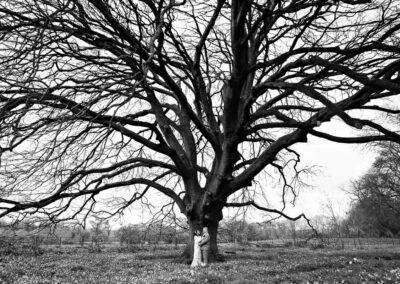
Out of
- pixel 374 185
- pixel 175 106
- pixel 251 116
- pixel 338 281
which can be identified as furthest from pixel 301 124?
pixel 374 185

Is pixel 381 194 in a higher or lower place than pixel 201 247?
higher

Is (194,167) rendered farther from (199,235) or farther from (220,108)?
(220,108)

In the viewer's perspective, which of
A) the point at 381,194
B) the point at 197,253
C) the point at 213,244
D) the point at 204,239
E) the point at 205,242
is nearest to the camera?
the point at 197,253

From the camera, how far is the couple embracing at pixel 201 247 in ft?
35.1

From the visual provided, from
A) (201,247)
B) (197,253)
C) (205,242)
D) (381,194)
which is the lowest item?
(197,253)

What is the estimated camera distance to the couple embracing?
35.1ft

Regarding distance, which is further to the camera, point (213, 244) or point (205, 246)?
point (213, 244)

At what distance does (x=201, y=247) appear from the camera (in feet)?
36.1

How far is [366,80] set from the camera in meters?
5.64

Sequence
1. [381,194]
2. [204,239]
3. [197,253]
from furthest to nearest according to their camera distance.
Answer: [381,194] → [204,239] → [197,253]

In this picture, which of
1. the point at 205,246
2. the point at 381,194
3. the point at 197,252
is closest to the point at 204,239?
the point at 205,246

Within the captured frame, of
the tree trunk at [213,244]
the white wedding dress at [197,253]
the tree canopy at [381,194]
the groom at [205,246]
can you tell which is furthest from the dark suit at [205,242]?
the tree canopy at [381,194]

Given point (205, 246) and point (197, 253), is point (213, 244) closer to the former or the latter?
point (205, 246)

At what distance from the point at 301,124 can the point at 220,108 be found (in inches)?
283
